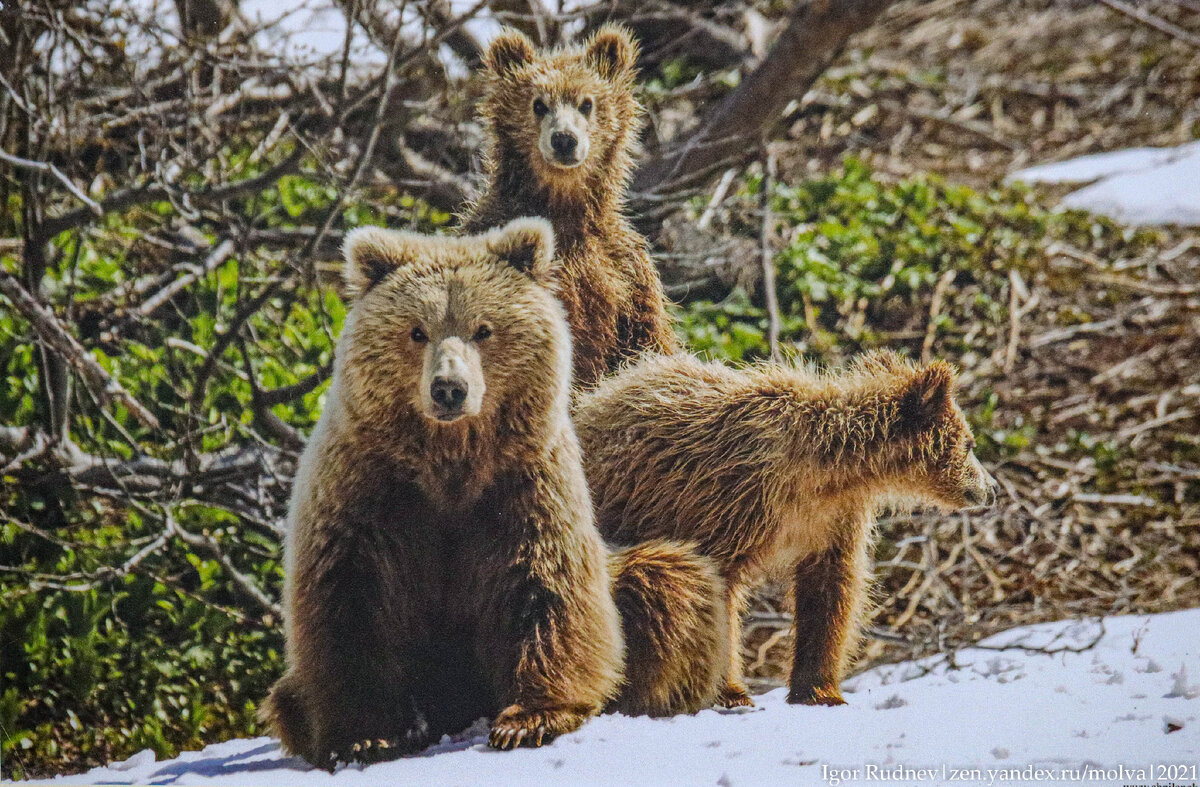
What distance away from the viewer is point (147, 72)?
3.61 m

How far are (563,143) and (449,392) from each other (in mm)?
778

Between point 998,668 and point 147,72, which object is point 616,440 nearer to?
point 998,668

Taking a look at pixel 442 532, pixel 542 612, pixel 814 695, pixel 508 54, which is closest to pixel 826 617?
pixel 814 695

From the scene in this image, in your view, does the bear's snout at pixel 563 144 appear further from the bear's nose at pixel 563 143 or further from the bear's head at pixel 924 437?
the bear's head at pixel 924 437

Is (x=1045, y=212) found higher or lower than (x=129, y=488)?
higher

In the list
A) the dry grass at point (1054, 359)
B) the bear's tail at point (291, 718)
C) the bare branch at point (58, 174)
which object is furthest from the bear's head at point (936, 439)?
the bare branch at point (58, 174)

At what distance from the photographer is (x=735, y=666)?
2471 mm

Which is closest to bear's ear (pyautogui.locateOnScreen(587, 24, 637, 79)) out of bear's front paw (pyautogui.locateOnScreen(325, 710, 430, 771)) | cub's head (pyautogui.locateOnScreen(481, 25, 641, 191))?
cub's head (pyautogui.locateOnScreen(481, 25, 641, 191))

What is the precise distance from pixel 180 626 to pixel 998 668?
7.03 ft

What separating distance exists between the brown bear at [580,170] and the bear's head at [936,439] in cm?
60

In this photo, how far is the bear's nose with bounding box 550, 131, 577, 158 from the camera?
7.97ft

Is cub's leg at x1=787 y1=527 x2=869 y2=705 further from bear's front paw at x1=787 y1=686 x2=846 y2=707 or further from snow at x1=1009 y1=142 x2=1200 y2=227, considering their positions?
snow at x1=1009 y1=142 x2=1200 y2=227

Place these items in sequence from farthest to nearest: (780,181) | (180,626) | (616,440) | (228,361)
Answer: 1. (780,181)
2. (228,361)
3. (180,626)
4. (616,440)

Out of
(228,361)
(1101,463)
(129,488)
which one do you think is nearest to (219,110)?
(228,361)
